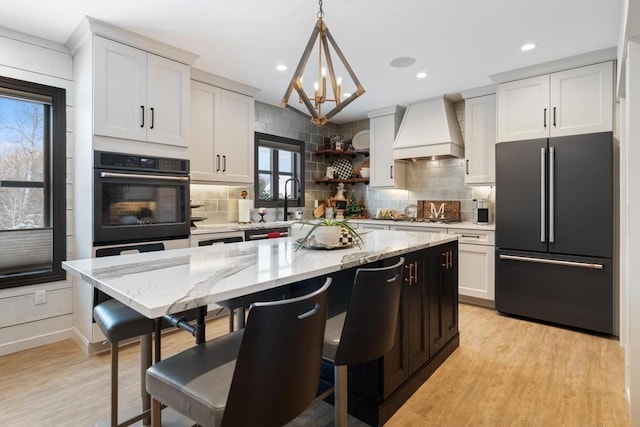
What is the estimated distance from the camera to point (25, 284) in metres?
2.82

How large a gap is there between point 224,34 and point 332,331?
253 centimetres

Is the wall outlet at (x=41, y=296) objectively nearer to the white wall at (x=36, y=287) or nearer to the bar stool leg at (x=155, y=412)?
the white wall at (x=36, y=287)

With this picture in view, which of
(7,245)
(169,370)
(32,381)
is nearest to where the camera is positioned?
(169,370)

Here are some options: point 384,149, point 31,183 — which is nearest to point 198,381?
point 31,183

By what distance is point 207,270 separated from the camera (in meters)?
1.46

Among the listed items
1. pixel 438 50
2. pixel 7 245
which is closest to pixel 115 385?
pixel 7 245

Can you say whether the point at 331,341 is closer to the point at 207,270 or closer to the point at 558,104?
the point at 207,270

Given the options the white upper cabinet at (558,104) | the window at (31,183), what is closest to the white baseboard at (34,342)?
the window at (31,183)

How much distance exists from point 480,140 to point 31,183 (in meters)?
4.52

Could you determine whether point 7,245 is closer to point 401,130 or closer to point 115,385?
point 115,385

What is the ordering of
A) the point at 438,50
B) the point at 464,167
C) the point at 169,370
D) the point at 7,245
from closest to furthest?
the point at 169,370, the point at 7,245, the point at 438,50, the point at 464,167

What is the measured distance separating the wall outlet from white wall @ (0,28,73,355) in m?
0.02

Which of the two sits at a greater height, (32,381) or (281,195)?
(281,195)

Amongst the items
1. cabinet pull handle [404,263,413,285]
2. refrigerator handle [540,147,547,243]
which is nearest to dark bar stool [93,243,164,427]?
cabinet pull handle [404,263,413,285]
